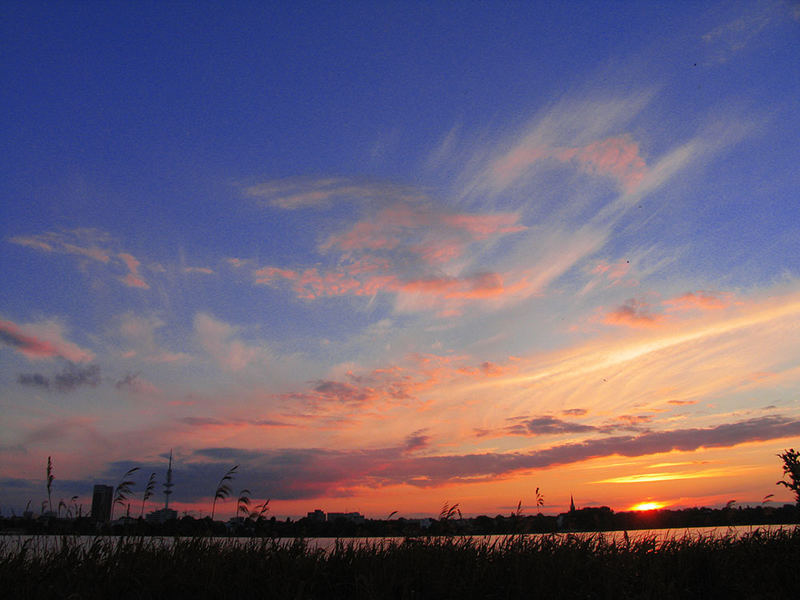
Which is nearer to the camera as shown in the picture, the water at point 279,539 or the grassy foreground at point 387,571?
the grassy foreground at point 387,571

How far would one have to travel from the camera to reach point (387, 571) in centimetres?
952

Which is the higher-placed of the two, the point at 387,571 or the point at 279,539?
the point at 279,539

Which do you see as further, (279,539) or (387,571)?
(279,539)

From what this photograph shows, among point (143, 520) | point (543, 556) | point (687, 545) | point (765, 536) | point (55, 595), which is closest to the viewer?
point (55, 595)

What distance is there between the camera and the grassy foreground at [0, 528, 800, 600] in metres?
8.54

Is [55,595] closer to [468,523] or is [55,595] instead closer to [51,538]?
[51,538]

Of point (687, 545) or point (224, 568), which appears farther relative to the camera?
point (687, 545)

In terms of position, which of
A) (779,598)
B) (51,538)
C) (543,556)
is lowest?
(779,598)

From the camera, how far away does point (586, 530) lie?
13789mm

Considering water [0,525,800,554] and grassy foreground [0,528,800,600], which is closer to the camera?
grassy foreground [0,528,800,600]

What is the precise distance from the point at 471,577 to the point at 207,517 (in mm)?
6147

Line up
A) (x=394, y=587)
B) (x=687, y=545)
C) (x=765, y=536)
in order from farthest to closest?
(x=765, y=536) → (x=687, y=545) → (x=394, y=587)

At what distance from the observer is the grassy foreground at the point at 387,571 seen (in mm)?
8539

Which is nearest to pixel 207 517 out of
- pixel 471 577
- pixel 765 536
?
pixel 471 577
